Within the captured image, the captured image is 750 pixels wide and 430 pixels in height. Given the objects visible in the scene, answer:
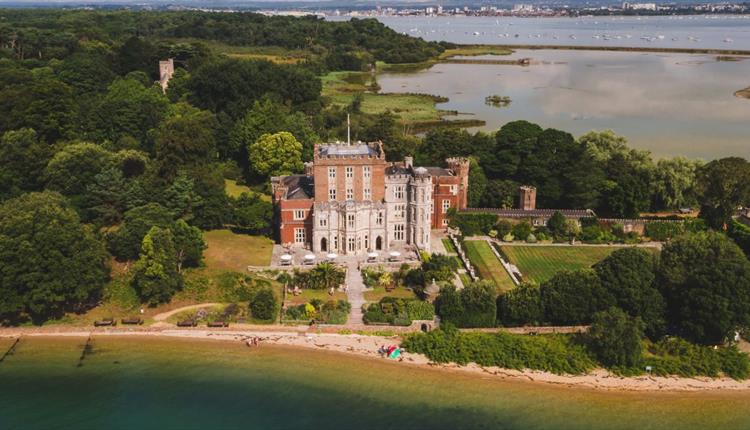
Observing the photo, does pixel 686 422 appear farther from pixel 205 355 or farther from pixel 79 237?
pixel 79 237

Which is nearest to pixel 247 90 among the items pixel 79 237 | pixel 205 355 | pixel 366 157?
pixel 366 157

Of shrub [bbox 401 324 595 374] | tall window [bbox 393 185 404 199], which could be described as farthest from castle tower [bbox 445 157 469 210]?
shrub [bbox 401 324 595 374]

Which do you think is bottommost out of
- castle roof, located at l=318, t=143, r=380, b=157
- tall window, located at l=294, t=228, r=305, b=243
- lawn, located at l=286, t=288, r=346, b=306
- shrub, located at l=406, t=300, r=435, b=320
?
lawn, located at l=286, t=288, r=346, b=306

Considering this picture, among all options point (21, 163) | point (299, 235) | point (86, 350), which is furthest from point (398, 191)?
point (21, 163)

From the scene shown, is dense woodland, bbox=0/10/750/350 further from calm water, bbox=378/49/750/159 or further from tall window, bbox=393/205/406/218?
calm water, bbox=378/49/750/159

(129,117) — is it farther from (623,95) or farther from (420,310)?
(623,95)

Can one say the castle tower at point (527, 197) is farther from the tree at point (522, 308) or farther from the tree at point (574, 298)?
the tree at point (522, 308)

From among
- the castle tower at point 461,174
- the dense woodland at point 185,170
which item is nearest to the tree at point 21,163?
the dense woodland at point 185,170
